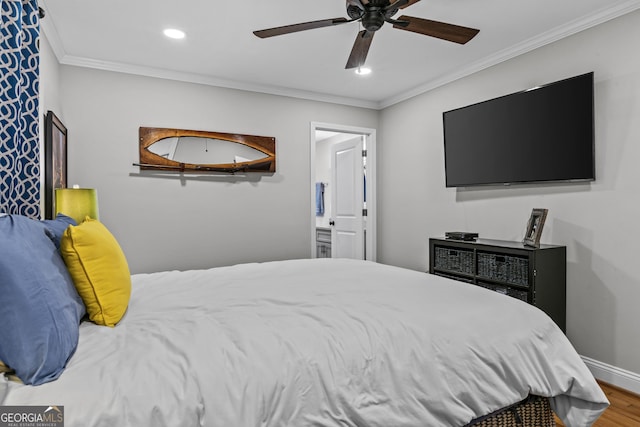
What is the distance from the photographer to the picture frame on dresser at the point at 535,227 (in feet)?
9.25

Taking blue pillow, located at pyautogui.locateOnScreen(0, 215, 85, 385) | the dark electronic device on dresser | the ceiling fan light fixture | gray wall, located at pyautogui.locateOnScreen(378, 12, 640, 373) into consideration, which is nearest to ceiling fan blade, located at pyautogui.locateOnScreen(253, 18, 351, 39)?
the ceiling fan light fixture

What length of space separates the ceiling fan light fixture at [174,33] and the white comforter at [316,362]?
6.69 feet

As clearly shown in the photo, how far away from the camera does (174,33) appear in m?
2.94

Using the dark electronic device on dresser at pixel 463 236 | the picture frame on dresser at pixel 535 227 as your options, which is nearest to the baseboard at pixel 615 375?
the picture frame on dresser at pixel 535 227

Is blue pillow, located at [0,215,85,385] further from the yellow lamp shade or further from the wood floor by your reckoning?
the wood floor

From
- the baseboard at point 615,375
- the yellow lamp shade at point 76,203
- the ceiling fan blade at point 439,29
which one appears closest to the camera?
the ceiling fan blade at point 439,29

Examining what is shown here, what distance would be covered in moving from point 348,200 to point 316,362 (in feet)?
13.3

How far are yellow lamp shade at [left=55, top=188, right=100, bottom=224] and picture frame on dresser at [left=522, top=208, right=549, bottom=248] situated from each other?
3.14 metres

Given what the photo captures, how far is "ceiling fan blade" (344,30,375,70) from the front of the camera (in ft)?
7.34

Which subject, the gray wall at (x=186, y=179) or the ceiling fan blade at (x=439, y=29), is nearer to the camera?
the ceiling fan blade at (x=439, y=29)

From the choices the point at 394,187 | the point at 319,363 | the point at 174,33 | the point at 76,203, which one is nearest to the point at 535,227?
the point at 394,187

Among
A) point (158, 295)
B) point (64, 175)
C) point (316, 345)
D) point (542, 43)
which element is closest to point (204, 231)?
point (64, 175)

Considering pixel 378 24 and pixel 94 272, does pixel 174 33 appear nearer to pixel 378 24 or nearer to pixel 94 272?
pixel 378 24

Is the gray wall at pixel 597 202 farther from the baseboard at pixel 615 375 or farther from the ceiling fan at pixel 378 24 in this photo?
the ceiling fan at pixel 378 24
